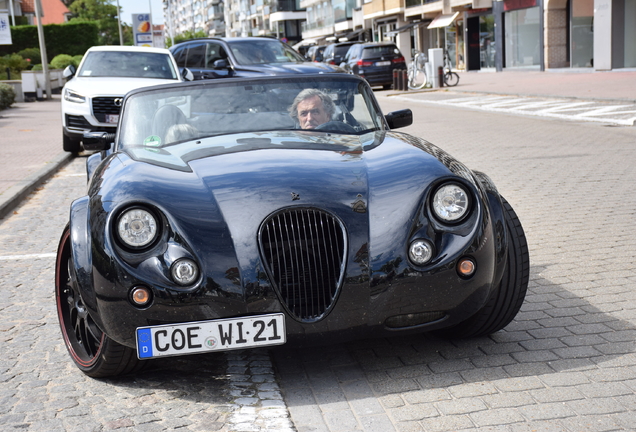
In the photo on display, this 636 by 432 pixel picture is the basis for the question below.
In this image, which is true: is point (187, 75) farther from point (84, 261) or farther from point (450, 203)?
point (450, 203)

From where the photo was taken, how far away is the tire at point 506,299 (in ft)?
12.7

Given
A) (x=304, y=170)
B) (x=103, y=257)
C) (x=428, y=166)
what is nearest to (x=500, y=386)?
(x=428, y=166)

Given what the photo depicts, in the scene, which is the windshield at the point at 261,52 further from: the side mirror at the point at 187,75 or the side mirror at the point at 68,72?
the side mirror at the point at 68,72

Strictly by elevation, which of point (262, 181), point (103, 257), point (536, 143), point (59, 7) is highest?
point (59, 7)

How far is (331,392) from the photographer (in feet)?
11.5

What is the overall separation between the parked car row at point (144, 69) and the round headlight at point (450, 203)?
25.1ft

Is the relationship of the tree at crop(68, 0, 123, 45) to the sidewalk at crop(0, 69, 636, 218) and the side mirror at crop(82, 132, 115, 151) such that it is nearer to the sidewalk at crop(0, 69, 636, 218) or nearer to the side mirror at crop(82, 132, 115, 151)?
the sidewalk at crop(0, 69, 636, 218)

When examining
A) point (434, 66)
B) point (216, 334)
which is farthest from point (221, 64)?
point (434, 66)

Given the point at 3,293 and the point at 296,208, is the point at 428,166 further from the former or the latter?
the point at 3,293

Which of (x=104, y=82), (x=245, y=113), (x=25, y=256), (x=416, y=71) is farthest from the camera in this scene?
(x=416, y=71)

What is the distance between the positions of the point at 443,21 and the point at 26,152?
39.3 metres

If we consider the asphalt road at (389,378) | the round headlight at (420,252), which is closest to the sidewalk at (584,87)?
the asphalt road at (389,378)

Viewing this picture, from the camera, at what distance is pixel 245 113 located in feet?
15.6

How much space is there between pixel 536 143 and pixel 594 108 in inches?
229
